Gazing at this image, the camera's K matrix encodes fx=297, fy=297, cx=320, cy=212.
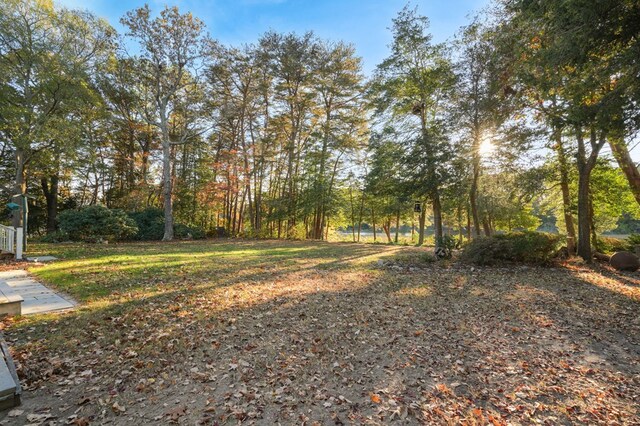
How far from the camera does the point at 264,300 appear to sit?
523 cm

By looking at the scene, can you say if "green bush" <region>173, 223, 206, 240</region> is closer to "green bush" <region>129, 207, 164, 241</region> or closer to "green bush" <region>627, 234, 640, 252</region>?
"green bush" <region>129, 207, 164, 241</region>

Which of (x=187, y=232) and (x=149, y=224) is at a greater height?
(x=149, y=224)

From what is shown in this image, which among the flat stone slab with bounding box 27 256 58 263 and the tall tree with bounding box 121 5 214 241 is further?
the tall tree with bounding box 121 5 214 241

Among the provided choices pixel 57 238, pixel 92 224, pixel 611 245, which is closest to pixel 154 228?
pixel 92 224

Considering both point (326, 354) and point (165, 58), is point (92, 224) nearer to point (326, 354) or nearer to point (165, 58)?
point (165, 58)

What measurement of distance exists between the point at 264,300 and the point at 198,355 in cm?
194

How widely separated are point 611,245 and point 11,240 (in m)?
19.9

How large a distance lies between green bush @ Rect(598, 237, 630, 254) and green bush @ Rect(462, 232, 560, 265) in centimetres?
412

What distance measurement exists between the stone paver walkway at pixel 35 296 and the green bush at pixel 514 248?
30.4ft

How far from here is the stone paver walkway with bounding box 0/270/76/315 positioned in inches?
176

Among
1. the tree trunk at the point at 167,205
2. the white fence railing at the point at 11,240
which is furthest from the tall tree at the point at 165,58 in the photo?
the white fence railing at the point at 11,240

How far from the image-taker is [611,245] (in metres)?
11.0

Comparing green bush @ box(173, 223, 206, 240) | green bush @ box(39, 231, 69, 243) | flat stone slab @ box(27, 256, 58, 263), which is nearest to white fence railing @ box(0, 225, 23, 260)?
flat stone slab @ box(27, 256, 58, 263)

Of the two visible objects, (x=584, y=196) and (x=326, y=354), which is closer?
(x=326, y=354)
